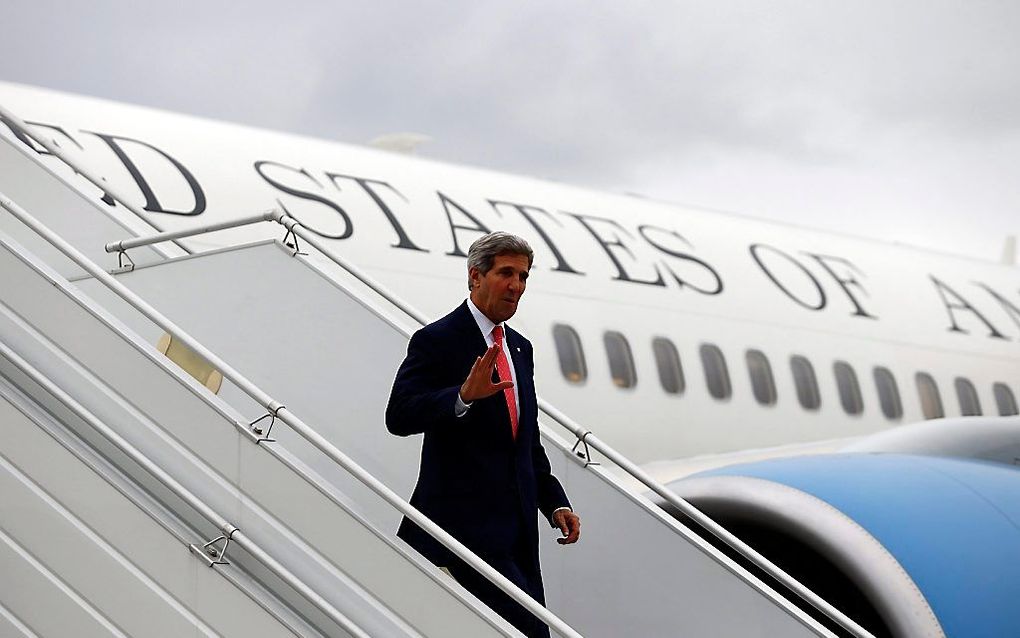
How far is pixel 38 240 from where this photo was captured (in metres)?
4.49

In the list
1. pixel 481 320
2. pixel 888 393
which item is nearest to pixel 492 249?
pixel 481 320

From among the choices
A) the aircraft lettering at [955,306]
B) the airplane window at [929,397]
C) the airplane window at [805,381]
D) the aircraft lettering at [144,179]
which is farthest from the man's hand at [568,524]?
the aircraft lettering at [955,306]

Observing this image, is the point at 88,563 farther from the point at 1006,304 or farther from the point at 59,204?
the point at 1006,304

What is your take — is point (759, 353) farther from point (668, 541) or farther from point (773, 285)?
point (668, 541)

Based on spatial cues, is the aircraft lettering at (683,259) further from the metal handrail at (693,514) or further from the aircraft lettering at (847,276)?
the metal handrail at (693,514)

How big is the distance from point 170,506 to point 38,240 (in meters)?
1.58

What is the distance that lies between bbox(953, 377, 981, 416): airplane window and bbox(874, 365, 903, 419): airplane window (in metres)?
0.65

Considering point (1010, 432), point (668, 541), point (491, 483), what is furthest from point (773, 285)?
point (491, 483)

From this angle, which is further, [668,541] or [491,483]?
[668,541]

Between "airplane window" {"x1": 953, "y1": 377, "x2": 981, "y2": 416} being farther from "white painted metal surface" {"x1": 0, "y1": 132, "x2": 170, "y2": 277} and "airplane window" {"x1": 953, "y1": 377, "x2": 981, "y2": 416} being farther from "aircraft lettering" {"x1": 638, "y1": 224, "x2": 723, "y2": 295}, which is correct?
"white painted metal surface" {"x1": 0, "y1": 132, "x2": 170, "y2": 277}

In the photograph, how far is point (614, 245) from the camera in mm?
8398

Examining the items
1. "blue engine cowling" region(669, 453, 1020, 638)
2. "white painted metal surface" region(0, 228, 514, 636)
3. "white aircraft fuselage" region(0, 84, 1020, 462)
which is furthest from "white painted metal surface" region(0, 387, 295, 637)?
"white aircraft fuselage" region(0, 84, 1020, 462)

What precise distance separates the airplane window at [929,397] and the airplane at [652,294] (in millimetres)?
14

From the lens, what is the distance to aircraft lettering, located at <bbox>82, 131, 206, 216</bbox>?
22.3 ft
